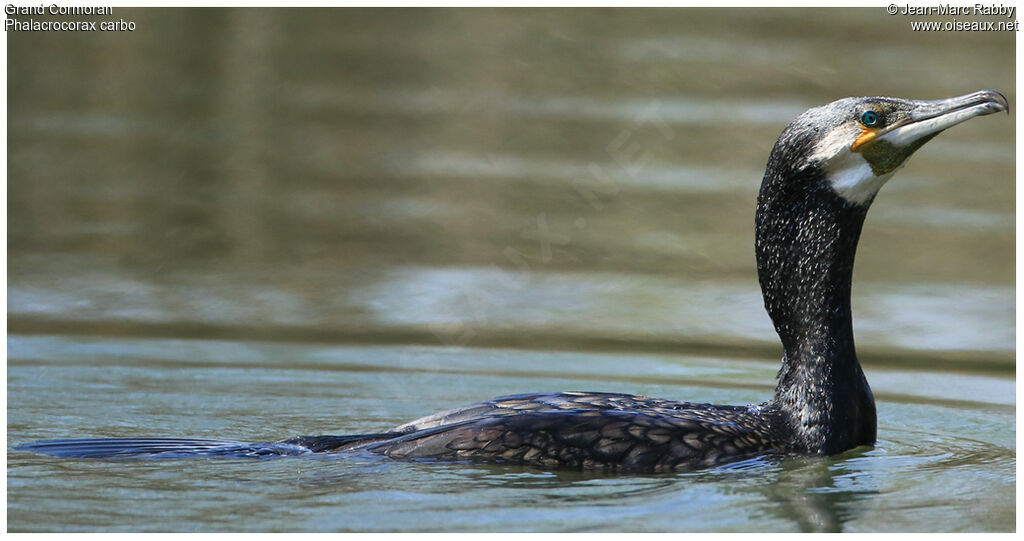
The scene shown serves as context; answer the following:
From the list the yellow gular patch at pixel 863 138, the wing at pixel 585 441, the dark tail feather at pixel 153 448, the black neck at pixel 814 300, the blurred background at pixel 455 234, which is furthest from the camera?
the blurred background at pixel 455 234

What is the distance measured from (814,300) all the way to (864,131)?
0.82 metres

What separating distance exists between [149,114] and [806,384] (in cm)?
972

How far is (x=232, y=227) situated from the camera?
499 inches

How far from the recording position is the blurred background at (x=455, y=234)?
8078 millimetres

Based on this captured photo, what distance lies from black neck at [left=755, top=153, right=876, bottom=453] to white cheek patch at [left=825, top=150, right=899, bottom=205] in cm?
4

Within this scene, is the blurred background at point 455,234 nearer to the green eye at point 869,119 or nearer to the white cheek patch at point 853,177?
the white cheek patch at point 853,177

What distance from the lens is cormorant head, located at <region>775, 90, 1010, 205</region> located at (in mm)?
6996

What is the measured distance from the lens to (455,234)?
12461 mm

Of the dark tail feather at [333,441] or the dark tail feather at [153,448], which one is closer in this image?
the dark tail feather at [153,448]

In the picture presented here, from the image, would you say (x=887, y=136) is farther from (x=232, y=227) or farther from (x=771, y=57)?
(x=771, y=57)

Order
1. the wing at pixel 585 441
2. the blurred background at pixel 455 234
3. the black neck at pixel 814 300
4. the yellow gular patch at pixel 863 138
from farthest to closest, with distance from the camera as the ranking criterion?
the blurred background at pixel 455 234, the black neck at pixel 814 300, the yellow gular patch at pixel 863 138, the wing at pixel 585 441

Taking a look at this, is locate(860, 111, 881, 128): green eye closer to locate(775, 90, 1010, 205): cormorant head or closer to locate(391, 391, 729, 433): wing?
locate(775, 90, 1010, 205): cormorant head

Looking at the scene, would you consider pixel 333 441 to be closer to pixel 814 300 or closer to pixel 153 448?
pixel 153 448

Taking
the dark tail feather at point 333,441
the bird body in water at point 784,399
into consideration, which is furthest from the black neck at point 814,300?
the dark tail feather at point 333,441
